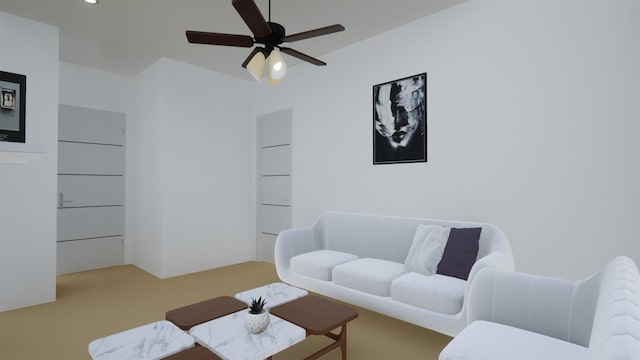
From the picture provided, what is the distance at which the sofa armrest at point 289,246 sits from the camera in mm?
3734

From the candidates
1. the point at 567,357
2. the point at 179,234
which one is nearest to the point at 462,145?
the point at 567,357

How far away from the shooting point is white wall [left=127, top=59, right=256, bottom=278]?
4793mm

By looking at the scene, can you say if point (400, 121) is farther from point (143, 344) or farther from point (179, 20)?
point (143, 344)

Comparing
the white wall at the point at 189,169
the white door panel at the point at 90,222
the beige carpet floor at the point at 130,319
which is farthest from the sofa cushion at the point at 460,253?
the white door panel at the point at 90,222

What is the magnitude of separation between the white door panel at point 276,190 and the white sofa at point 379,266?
1.19 metres

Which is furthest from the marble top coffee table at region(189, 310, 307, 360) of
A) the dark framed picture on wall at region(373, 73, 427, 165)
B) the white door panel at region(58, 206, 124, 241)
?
the white door panel at region(58, 206, 124, 241)

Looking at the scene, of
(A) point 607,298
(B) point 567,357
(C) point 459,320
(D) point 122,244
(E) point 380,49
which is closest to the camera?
(A) point 607,298

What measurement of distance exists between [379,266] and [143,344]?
6.62 feet

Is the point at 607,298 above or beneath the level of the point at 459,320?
above

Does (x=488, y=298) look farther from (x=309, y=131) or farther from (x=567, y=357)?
(x=309, y=131)

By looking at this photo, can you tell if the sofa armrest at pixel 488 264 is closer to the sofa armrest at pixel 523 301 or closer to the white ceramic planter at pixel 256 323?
the sofa armrest at pixel 523 301

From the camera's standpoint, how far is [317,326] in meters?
2.04

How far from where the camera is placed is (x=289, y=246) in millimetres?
3812

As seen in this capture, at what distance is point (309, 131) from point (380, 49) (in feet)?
4.73
